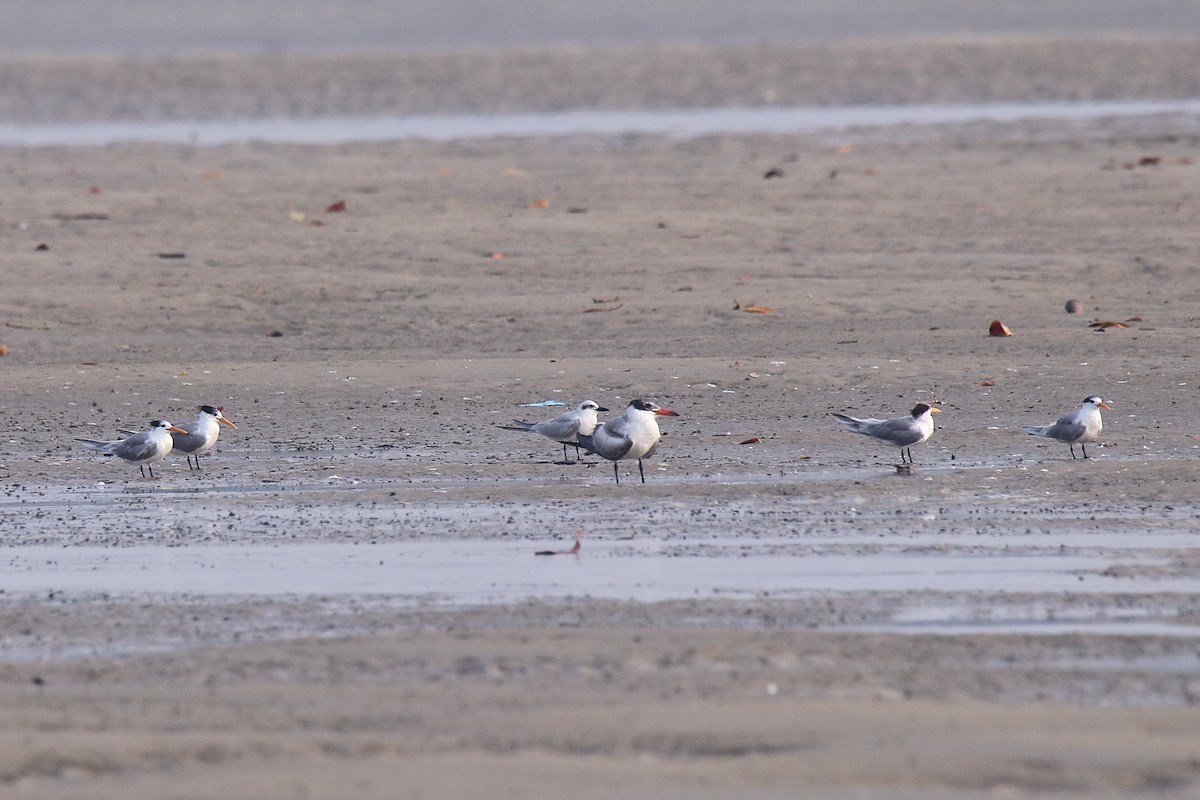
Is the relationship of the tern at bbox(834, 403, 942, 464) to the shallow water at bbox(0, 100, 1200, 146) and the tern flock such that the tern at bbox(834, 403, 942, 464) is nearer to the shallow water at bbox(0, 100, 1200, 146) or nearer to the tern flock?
the tern flock

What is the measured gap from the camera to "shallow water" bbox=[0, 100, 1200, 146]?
89.9 feet

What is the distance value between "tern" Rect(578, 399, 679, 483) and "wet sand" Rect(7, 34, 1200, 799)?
0.22 m

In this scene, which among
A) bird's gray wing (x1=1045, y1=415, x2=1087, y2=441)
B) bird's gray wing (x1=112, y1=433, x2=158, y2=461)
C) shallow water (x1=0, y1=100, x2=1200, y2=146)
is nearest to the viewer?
bird's gray wing (x1=1045, y1=415, x2=1087, y2=441)

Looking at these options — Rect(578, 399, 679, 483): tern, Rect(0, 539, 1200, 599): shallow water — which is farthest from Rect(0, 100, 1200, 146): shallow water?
Rect(0, 539, 1200, 599): shallow water

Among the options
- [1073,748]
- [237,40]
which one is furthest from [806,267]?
[237,40]

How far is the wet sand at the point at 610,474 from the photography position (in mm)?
5852

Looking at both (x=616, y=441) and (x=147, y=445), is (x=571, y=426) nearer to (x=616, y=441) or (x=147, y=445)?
(x=616, y=441)

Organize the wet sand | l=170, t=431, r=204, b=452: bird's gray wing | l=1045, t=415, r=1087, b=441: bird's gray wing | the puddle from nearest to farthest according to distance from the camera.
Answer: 1. the wet sand
2. the puddle
3. l=1045, t=415, r=1087, b=441: bird's gray wing
4. l=170, t=431, r=204, b=452: bird's gray wing

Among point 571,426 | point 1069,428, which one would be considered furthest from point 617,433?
point 1069,428

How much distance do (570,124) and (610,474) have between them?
18.9 metres

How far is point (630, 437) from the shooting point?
411 inches

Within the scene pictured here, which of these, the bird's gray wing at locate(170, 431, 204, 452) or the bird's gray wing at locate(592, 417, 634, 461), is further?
the bird's gray wing at locate(170, 431, 204, 452)

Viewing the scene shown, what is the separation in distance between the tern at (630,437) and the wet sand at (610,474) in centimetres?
22

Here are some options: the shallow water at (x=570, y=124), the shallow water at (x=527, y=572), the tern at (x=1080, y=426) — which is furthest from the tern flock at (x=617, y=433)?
the shallow water at (x=570, y=124)
